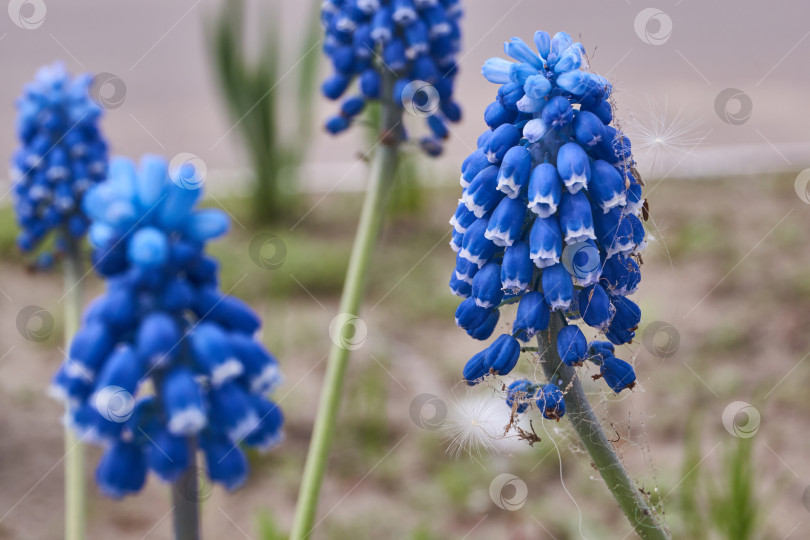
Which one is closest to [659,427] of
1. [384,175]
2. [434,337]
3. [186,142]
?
[434,337]

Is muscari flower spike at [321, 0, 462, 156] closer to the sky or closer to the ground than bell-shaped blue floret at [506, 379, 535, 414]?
closer to the sky

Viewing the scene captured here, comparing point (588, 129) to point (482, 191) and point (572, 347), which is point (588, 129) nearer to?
point (482, 191)

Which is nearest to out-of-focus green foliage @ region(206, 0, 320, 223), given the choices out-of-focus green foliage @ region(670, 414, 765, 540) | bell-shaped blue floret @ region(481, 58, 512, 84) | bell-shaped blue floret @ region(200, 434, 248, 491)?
out-of-focus green foliage @ region(670, 414, 765, 540)

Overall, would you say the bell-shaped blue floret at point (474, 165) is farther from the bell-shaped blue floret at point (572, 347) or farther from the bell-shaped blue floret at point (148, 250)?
the bell-shaped blue floret at point (148, 250)

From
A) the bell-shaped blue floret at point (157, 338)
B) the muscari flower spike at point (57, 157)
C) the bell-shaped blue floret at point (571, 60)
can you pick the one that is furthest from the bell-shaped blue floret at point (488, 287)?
the muscari flower spike at point (57, 157)

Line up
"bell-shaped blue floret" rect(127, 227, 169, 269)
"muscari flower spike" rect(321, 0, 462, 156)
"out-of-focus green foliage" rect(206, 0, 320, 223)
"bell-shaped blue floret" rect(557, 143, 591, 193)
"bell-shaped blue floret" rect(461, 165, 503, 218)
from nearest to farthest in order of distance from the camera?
"bell-shaped blue floret" rect(127, 227, 169, 269) < "bell-shaped blue floret" rect(557, 143, 591, 193) < "bell-shaped blue floret" rect(461, 165, 503, 218) < "muscari flower spike" rect(321, 0, 462, 156) < "out-of-focus green foliage" rect(206, 0, 320, 223)

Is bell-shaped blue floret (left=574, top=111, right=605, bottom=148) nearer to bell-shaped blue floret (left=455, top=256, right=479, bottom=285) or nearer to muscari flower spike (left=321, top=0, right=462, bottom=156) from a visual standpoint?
bell-shaped blue floret (left=455, top=256, right=479, bottom=285)

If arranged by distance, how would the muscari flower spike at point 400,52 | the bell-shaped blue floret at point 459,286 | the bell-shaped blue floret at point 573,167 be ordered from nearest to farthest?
the bell-shaped blue floret at point 573,167 → the bell-shaped blue floret at point 459,286 → the muscari flower spike at point 400,52
